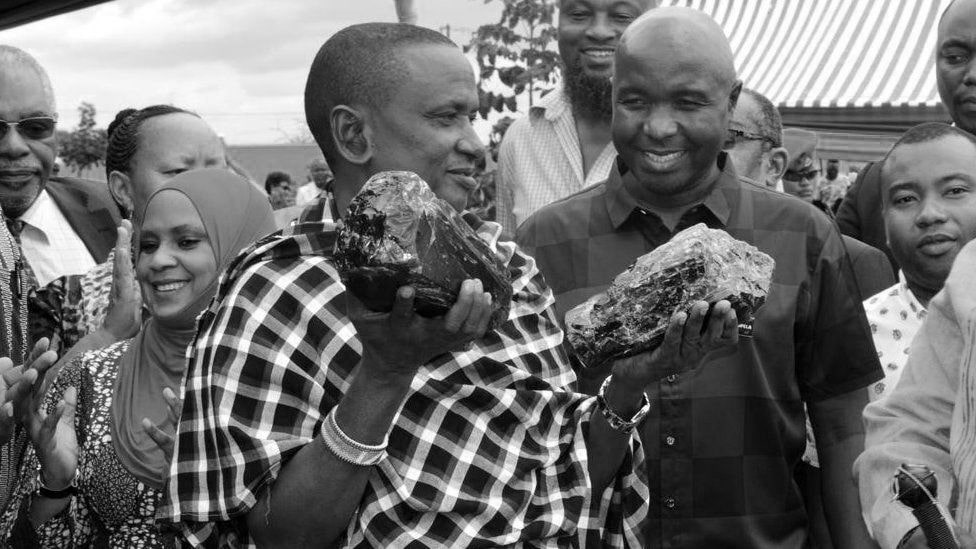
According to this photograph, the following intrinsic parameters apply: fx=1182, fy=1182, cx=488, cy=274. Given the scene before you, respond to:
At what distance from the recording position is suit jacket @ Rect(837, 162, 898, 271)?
15.2ft

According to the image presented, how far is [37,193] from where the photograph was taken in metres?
4.54

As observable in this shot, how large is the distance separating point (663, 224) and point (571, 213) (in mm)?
258

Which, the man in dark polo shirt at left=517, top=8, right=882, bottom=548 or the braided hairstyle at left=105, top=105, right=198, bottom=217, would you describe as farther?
the braided hairstyle at left=105, top=105, right=198, bottom=217

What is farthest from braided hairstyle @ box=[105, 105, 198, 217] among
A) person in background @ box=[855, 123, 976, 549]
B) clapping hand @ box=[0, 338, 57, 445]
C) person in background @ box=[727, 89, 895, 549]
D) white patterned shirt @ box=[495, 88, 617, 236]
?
person in background @ box=[855, 123, 976, 549]

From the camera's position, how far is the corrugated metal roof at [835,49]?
10.1m

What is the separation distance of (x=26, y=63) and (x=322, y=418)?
303cm

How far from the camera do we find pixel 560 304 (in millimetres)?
3057

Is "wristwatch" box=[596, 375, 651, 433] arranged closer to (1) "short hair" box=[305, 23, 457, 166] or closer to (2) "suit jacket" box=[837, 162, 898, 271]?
(1) "short hair" box=[305, 23, 457, 166]

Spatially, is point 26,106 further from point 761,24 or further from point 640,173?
point 761,24

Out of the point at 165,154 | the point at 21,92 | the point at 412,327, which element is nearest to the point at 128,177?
the point at 165,154

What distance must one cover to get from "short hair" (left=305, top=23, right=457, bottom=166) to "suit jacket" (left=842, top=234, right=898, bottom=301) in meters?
2.08

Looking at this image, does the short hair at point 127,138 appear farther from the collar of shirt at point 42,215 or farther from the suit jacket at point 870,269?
the suit jacket at point 870,269

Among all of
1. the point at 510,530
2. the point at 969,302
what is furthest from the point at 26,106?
the point at 969,302

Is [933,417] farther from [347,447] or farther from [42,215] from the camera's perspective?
[42,215]
